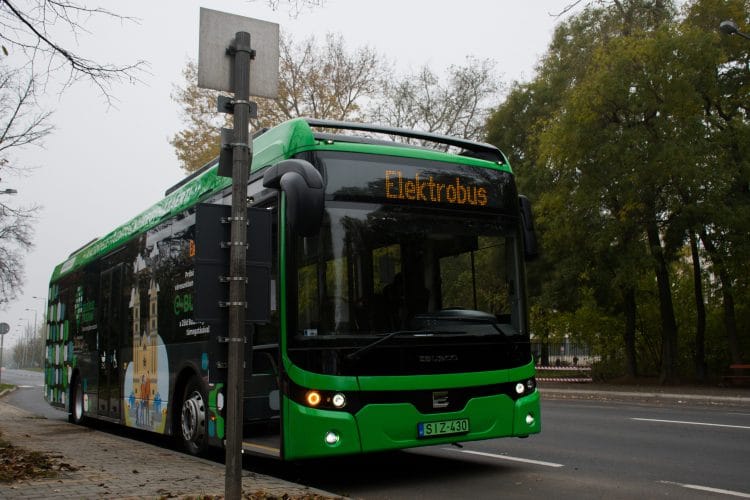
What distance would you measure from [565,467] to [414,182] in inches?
140

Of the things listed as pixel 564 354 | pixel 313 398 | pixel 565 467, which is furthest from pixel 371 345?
pixel 564 354

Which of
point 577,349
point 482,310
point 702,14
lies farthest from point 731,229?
point 482,310

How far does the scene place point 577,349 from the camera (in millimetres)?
38812

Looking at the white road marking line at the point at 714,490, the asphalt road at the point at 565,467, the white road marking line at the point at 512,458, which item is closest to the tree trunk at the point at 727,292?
the asphalt road at the point at 565,467

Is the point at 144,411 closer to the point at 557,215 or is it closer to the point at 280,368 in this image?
the point at 280,368

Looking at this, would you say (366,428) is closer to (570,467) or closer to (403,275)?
(403,275)

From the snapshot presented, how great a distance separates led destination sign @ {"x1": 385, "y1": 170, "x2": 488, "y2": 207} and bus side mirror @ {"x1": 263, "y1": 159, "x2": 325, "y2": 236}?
1.12 m

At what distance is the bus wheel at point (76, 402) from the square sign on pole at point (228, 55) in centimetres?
1172

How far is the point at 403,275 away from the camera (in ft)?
26.7

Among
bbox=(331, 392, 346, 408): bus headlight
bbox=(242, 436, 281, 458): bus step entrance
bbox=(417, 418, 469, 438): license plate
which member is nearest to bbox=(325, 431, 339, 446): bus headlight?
bbox=(331, 392, 346, 408): bus headlight

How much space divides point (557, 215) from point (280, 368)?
2119 centimetres

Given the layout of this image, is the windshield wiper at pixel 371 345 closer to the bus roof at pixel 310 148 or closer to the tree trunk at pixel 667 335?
the bus roof at pixel 310 148

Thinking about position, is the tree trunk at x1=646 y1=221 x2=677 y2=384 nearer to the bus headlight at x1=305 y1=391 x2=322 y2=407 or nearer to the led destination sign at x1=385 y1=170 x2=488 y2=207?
the led destination sign at x1=385 y1=170 x2=488 y2=207

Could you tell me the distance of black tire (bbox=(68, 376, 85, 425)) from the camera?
53.7ft
